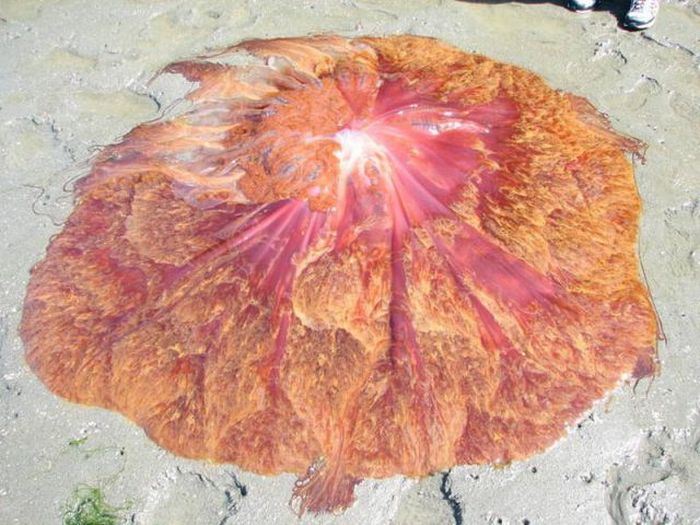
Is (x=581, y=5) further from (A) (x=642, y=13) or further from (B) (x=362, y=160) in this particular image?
(B) (x=362, y=160)

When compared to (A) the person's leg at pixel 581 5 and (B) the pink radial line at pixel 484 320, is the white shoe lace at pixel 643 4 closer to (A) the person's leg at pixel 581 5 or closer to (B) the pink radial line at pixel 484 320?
(A) the person's leg at pixel 581 5

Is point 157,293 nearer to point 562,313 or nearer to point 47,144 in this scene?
point 47,144

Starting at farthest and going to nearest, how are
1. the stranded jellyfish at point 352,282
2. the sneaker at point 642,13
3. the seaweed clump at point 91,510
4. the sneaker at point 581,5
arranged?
the sneaker at point 581,5, the sneaker at point 642,13, the stranded jellyfish at point 352,282, the seaweed clump at point 91,510

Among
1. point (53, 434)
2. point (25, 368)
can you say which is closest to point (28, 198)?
point (25, 368)

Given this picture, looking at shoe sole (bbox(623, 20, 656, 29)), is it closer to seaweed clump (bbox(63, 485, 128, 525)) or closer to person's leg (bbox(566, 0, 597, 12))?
person's leg (bbox(566, 0, 597, 12))

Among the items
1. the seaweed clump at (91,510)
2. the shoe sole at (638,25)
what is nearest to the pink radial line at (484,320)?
the seaweed clump at (91,510)

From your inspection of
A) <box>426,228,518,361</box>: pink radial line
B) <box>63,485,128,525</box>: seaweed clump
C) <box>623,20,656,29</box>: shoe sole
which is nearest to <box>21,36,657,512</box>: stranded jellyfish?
<box>426,228,518,361</box>: pink radial line

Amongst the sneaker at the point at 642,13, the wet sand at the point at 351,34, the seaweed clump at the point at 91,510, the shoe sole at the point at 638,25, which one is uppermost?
the sneaker at the point at 642,13

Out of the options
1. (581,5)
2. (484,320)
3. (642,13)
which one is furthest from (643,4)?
(484,320)
